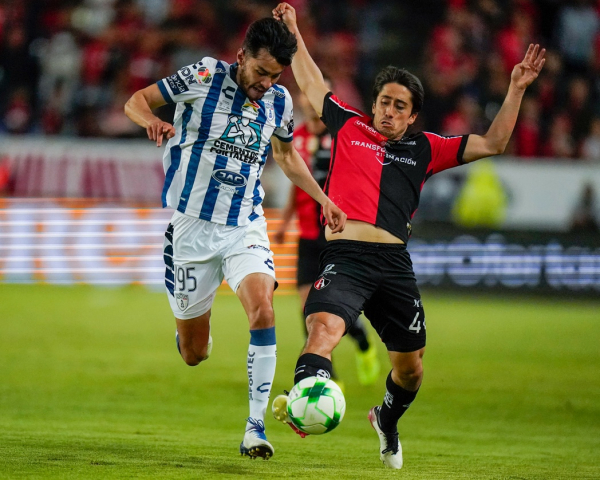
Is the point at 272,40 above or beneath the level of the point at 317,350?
above

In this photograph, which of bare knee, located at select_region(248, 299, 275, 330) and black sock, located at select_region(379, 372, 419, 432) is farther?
black sock, located at select_region(379, 372, 419, 432)

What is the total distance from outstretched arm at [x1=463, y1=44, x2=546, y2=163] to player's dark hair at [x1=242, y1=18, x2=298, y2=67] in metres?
1.24

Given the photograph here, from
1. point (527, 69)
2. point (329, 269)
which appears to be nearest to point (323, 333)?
point (329, 269)

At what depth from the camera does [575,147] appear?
18625mm

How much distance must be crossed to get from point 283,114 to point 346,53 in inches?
523

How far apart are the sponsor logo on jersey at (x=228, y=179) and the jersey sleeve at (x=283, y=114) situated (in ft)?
1.27

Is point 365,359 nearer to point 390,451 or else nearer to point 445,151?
point 390,451

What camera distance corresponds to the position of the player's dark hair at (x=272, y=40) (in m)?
5.75

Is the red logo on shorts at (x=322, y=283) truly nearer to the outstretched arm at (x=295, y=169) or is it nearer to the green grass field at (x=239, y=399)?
the outstretched arm at (x=295, y=169)

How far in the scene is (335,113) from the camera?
20.1 ft

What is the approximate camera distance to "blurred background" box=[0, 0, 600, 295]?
1551cm

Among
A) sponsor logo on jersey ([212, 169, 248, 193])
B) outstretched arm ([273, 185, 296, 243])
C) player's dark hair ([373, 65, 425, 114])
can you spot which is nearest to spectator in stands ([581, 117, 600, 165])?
outstretched arm ([273, 185, 296, 243])

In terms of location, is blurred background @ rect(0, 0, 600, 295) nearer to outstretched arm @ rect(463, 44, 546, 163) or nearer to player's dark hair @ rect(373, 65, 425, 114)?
outstretched arm @ rect(463, 44, 546, 163)

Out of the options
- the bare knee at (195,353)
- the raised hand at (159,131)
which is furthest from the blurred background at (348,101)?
the raised hand at (159,131)
